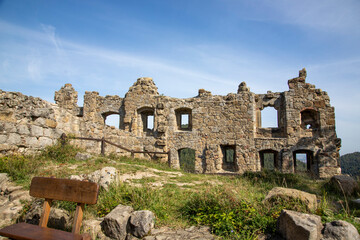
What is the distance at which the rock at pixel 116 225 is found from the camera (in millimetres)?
3986

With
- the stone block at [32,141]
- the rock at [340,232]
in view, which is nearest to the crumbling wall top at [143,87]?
the stone block at [32,141]

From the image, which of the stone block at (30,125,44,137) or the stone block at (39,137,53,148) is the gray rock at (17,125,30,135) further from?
the stone block at (39,137,53,148)

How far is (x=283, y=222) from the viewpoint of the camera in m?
3.69

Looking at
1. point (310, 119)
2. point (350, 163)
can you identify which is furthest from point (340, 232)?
point (350, 163)

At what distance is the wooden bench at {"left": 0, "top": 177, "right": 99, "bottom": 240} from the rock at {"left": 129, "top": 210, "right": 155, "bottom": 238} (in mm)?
996

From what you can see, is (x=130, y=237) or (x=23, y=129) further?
(x=23, y=129)

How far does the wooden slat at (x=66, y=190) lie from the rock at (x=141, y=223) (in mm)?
1072

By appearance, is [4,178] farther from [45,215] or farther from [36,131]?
[45,215]

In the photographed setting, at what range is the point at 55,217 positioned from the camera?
13.4ft

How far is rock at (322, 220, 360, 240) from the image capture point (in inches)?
132

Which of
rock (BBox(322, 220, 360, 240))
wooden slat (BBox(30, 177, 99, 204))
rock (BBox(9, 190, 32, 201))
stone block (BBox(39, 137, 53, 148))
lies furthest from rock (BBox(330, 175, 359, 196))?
stone block (BBox(39, 137, 53, 148))

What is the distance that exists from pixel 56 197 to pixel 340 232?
4.15 metres

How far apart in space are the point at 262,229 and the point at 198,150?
1172 cm

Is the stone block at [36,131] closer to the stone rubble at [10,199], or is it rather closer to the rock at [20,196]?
the stone rubble at [10,199]
